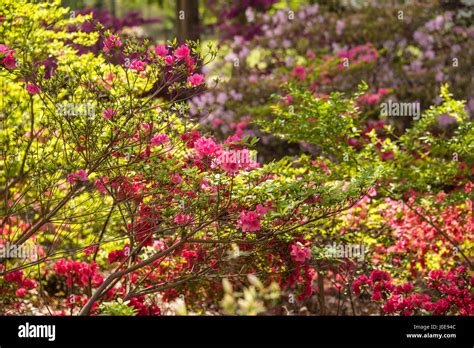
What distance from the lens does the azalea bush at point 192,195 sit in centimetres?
415

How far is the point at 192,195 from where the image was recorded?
4.25 meters

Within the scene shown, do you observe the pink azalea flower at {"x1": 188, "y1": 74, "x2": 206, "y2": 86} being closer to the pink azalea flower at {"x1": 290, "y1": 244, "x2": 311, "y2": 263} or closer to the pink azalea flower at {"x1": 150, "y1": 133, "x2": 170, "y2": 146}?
the pink azalea flower at {"x1": 150, "y1": 133, "x2": 170, "y2": 146}

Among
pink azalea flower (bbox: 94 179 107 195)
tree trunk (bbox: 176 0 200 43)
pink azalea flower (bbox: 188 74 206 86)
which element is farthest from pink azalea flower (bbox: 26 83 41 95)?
tree trunk (bbox: 176 0 200 43)

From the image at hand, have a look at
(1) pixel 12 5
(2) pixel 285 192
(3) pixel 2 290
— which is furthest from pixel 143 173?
(3) pixel 2 290

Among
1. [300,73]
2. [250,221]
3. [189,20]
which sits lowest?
[250,221]

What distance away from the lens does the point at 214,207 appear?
13.7 feet

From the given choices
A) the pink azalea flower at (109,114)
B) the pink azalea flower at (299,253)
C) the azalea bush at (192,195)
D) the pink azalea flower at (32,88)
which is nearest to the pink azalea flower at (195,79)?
the azalea bush at (192,195)

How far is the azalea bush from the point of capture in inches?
163

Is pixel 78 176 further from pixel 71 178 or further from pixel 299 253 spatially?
pixel 299 253

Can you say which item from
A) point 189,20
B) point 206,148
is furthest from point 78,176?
point 189,20

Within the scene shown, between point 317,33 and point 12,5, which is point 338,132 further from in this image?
point 317,33

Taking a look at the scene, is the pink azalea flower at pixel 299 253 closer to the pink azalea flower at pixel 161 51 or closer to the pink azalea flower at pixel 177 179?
the pink azalea flower at pixel 177 179

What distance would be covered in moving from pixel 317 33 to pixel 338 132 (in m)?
6.59
